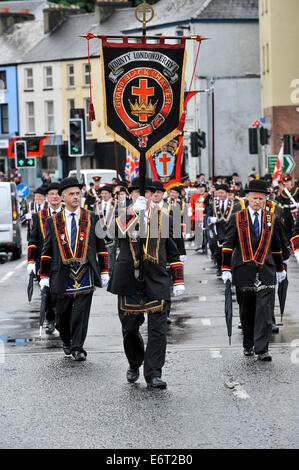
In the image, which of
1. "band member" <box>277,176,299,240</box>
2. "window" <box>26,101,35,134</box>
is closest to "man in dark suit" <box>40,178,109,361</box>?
"band member" <box>277,176,299,240</box>

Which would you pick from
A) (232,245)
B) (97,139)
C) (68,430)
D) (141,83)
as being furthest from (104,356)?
(97,139)

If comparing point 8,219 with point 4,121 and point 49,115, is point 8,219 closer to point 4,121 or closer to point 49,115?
point 49,115

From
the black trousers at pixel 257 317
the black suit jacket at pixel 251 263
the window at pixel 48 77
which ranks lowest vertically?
the black trousers at pixel 257 317

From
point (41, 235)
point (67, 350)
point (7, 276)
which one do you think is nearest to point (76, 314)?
point (67, 350)

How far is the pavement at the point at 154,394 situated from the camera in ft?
24.7

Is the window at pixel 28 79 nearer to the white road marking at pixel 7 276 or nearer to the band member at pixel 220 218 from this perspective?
the white road marking at pixel 7 276

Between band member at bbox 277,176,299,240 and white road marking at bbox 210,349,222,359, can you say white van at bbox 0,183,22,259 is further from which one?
white road marking at bbox 210,349,222,359

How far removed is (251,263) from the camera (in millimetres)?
11281

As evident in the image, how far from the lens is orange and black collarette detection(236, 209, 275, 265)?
11.3m

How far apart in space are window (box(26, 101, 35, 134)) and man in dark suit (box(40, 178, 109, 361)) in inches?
2269

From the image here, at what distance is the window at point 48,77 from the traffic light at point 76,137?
4049 cm

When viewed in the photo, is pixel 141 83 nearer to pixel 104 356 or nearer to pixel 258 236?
pixel 258 236

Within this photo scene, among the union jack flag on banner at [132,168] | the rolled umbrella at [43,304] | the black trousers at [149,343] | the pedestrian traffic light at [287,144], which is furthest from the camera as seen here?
the pedestrian traffic light at [287,144]

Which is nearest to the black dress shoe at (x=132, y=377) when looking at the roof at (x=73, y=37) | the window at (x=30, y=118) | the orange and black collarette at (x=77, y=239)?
the orange and black collarette at (x=77, y=239)
